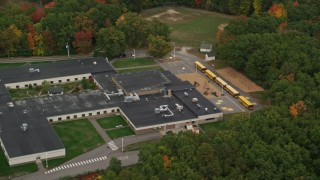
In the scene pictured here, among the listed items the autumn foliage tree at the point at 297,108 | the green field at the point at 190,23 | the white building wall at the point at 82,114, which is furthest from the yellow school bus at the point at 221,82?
the green field at the point at 190,23

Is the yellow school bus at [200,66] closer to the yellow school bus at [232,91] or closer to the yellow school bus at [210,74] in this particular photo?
the yellow school bus at [210,74]

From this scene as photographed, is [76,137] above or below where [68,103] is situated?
below

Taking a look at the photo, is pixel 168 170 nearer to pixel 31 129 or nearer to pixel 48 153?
pixel 48 153

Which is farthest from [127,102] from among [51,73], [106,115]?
[51,73]

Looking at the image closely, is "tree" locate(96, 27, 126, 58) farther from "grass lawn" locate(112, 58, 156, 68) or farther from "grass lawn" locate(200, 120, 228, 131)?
"grass lawn" locate(200, 120, 228, 131)

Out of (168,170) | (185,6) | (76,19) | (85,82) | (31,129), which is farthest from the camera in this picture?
(185,6)

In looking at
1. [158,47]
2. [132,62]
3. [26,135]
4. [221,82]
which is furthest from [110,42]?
[26,135]

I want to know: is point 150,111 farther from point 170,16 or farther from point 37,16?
point 170,16
